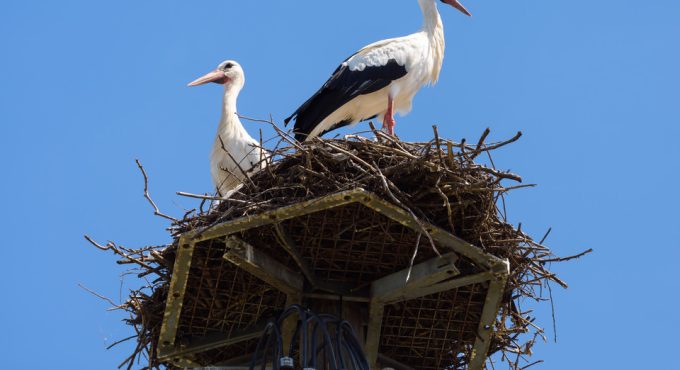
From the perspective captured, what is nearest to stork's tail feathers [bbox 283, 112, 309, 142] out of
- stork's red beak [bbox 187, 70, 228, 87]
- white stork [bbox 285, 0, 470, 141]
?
white stork [bbox 285, 0, 470, 141]

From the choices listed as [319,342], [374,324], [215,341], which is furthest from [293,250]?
[215,341]

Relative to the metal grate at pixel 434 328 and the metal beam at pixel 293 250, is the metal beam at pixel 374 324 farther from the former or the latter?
the metal beam at pixel 293 250

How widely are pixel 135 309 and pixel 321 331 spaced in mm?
1326

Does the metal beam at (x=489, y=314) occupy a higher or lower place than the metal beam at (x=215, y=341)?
higher

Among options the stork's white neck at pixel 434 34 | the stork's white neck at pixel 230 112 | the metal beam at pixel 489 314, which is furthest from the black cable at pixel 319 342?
the stork's white neck at pixel 434 34

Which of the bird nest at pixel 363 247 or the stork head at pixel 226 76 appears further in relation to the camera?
the stork head at pixel 226 76

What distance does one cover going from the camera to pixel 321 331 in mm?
6031

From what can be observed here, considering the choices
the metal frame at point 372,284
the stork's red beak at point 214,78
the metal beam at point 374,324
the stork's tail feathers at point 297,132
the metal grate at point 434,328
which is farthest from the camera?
the stork's red beak at point 214,78

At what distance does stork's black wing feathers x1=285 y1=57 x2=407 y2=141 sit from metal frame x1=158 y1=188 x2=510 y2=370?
286 cm

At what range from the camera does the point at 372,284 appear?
21.2 ft

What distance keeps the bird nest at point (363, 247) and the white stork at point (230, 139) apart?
237cm

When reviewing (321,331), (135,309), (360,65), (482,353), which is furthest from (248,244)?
(360,65)

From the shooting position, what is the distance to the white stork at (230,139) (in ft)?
30.8

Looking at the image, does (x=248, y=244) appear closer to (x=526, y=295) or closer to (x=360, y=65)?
(x=526, y=295)
